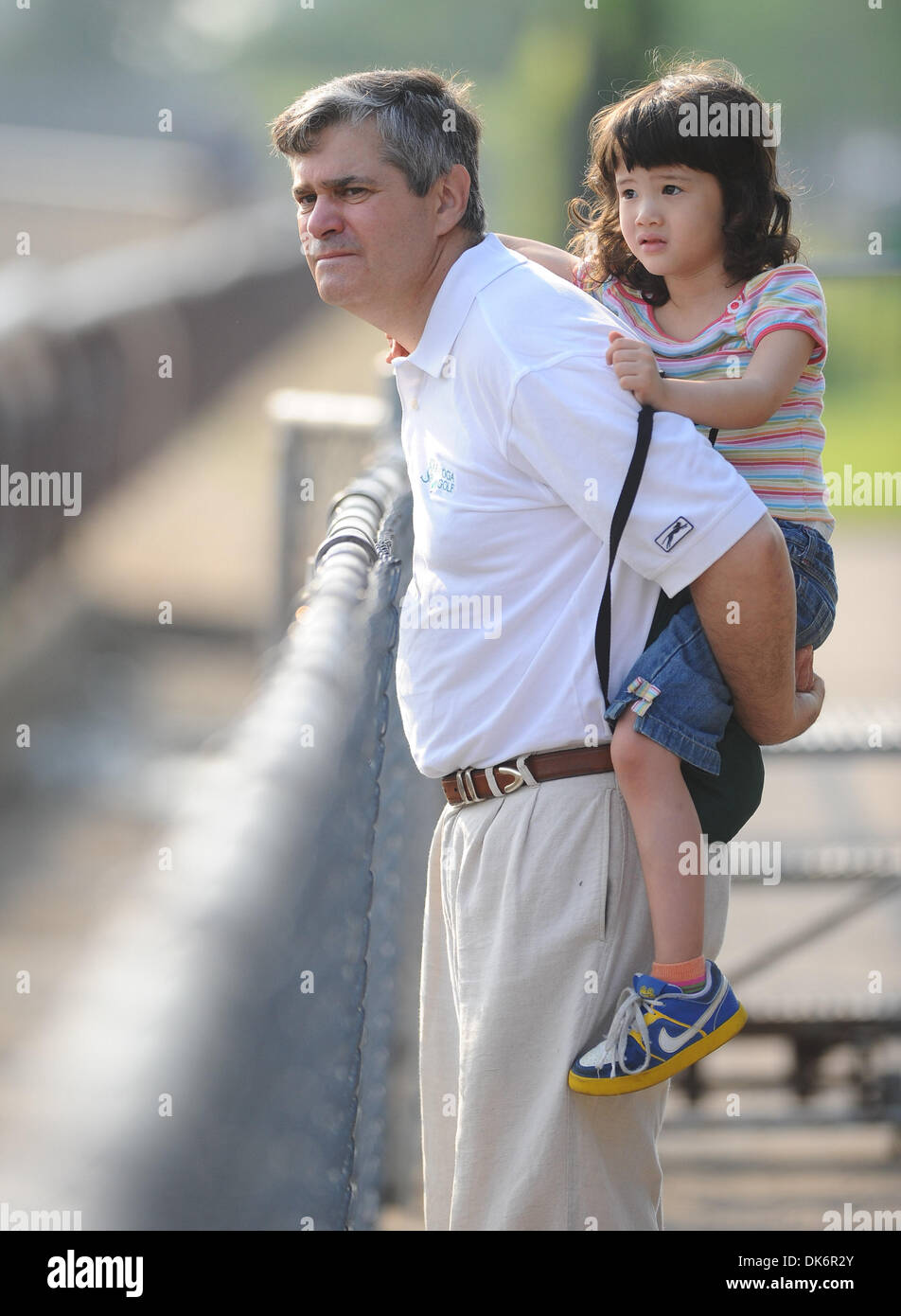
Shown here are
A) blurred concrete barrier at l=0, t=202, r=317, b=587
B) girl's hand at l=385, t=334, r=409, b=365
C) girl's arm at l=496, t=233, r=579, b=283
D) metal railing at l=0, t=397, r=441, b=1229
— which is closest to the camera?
metal railing at l=0, t=397, r=441, b=1229

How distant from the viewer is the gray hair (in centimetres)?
177

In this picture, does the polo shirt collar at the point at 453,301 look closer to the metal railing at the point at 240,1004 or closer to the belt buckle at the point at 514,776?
the metal railing at the point at 240,1004

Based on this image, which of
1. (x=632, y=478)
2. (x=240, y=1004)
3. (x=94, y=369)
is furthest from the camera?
(x=94, y=369)

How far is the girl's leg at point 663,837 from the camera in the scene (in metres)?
1.67

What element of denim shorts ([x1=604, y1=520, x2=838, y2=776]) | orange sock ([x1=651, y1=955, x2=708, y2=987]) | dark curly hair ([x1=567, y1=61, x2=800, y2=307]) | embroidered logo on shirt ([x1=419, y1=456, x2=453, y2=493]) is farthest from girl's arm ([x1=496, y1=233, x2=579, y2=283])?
orange sock ([x1=651, y1=955, x2=708, y2=987])

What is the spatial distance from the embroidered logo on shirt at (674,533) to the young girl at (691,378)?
12 cm

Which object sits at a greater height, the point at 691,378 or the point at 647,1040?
the point at 691,378

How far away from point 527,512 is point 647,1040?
617mm

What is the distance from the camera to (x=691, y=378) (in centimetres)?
187

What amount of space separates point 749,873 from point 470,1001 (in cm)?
262

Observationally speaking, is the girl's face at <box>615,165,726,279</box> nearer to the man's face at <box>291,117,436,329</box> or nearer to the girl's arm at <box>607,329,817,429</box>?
the girl's arm at <box>607,329,817,429</box>

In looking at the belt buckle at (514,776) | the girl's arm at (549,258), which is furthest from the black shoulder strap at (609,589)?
the girl's arm at (549,258)

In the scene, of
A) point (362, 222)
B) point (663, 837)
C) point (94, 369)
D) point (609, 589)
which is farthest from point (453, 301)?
point (94, 369)

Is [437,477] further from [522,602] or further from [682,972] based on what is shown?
[682,972]
